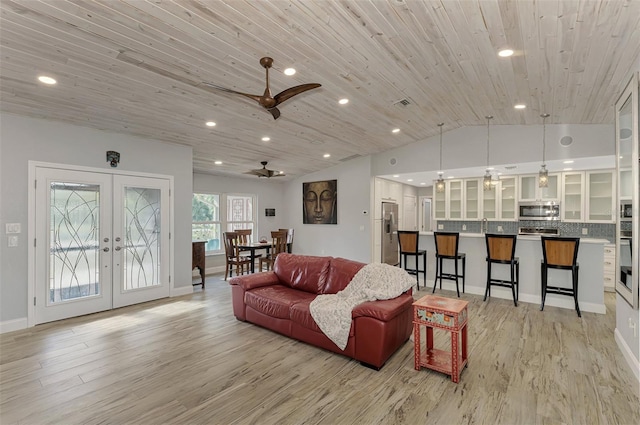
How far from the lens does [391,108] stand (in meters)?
4.45

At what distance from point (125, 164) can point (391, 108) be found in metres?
4.09

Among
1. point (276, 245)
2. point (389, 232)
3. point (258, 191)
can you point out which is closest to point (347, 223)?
point (389, 232)

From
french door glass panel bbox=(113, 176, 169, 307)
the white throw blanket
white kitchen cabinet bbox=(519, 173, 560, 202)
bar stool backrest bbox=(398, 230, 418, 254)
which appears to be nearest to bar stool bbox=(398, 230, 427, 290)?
bar stool backrest bbox=(398, 230, 418, 254)

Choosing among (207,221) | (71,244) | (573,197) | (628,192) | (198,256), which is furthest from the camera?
(207,221)

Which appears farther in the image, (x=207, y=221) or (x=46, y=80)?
(x=207, y=221)

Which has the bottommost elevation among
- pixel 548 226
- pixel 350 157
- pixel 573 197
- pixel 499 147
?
pixel 548 226

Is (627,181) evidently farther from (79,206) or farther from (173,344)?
(79,206)

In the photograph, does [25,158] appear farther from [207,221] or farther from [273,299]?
[207,221]

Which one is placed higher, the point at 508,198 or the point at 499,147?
the point at 499,147

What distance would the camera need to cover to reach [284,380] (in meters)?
2.66

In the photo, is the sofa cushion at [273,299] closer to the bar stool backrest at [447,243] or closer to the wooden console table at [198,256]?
the wooden console table at [198,256]

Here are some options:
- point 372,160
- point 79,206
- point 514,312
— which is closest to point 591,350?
point 514,312

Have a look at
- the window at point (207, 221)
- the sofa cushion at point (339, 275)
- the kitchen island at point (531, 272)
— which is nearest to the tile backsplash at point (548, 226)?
the kitchen island at point (531, 272)

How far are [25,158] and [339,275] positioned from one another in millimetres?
4190
